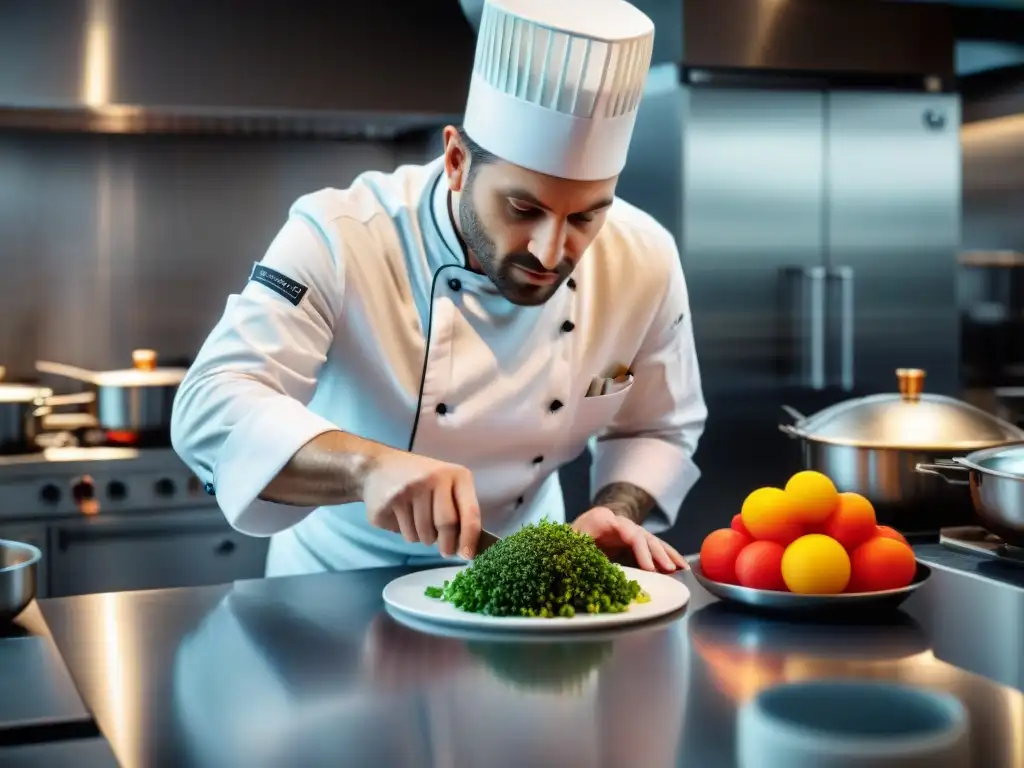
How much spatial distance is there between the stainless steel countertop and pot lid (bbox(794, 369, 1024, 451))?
0.31 m

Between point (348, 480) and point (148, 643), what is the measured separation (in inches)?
13.4

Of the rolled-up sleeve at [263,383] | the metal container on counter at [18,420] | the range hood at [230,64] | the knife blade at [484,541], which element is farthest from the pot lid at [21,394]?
the knife blade at [484,541]

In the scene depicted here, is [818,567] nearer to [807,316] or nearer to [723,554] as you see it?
[723,554]

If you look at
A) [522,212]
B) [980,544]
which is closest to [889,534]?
[980,544]

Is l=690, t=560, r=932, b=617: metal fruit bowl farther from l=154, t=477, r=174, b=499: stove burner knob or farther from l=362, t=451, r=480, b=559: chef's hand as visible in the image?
l=154, t=477, r=174, b=499: stove burner knob

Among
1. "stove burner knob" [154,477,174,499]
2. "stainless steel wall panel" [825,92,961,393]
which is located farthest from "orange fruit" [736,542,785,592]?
"stainless steel wall panel" [825,92,961,393]

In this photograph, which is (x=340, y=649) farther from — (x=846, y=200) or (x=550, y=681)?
(x=846, y=200)

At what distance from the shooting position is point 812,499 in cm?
151

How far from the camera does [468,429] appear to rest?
6.67 ft

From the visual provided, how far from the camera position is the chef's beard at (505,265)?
183 cm

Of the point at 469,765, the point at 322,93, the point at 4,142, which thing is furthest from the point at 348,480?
the point at 4,142

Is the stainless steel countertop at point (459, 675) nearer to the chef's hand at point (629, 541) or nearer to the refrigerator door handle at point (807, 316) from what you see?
the chef's hand at point (629, 541)

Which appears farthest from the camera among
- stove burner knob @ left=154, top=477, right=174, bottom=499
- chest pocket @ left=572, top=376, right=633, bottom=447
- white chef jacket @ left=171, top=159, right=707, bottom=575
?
stove burner knob @ left=154, top=477, right=174, bottom=499

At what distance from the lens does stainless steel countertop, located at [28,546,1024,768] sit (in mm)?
1057
